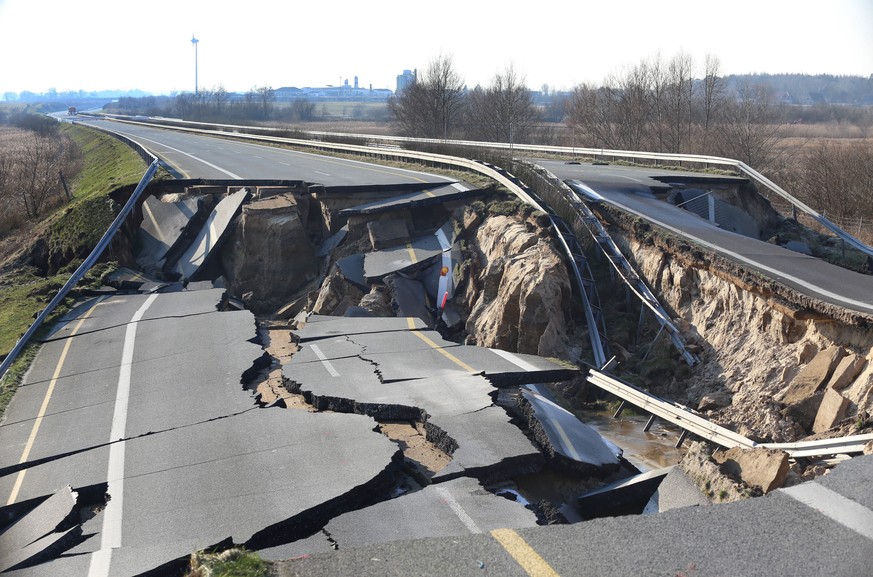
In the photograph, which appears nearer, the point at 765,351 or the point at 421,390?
the point at 421,390

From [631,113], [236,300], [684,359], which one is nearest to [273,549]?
[684,359]

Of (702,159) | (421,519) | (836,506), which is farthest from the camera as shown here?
(702,159)

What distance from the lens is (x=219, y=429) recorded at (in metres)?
9.64

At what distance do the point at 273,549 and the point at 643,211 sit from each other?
13080mm

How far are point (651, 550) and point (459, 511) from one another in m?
2.13

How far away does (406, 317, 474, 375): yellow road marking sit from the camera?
11.8 meters

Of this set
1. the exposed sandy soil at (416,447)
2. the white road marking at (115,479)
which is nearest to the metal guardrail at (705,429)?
the exposed sandy soil at (416,447)

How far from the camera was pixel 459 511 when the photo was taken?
7383 millimetres

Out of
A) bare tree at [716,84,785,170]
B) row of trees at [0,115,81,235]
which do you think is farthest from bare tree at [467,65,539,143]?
row of trees at [0,115,81,235]

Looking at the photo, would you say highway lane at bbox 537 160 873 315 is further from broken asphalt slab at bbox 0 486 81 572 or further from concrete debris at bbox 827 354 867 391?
broken asphalt slab at bbox 0 486 81 572

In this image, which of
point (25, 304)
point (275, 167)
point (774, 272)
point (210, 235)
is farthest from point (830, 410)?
point (275, 167)

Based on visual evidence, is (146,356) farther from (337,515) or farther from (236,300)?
(337,515)

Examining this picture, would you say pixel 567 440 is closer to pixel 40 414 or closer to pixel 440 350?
pixel 440 350

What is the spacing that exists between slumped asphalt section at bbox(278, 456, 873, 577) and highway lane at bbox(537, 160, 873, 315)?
5.54 meters
